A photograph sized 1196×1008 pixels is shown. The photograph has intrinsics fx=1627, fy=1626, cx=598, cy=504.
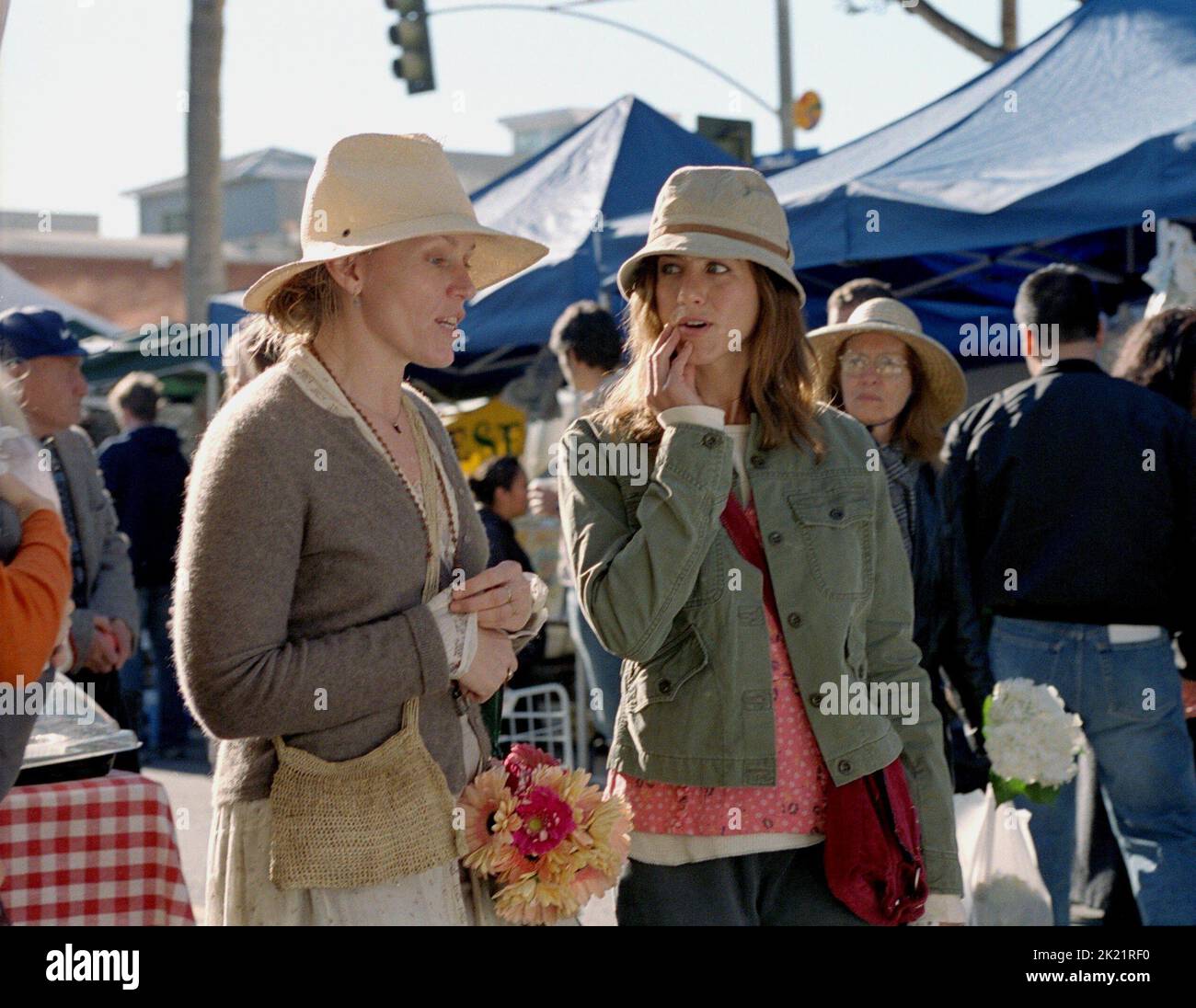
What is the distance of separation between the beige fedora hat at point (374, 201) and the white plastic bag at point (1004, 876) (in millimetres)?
2452

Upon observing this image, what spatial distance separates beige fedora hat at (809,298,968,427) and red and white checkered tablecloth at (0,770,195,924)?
7.31ft

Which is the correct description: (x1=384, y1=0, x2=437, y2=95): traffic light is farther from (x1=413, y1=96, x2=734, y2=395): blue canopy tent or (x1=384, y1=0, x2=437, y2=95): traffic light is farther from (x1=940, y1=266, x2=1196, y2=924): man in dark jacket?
(x1=940, y1=266, x2=1196, y2=924): man in dark jacket

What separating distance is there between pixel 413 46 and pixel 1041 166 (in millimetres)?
8369

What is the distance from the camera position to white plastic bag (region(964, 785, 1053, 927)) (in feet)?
13.7

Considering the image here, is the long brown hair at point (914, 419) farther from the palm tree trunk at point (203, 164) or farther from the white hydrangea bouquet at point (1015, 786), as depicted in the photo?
the palm tree trunk at point (203, 164)

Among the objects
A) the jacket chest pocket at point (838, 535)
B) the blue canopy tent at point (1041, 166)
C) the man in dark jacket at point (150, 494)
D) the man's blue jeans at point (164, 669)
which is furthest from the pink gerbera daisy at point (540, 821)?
the man's blue jeans at point (164, 669)

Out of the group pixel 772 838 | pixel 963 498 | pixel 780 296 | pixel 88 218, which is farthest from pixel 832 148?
pixel 88 218

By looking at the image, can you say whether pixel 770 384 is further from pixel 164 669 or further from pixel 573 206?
pixel 164 669

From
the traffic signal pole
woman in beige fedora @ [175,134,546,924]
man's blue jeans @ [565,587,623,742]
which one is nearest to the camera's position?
woman in beige fedora @ [175,134,546,924]

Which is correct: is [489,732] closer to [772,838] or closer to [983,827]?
[772,838]

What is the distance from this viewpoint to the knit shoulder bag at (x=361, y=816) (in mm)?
2324

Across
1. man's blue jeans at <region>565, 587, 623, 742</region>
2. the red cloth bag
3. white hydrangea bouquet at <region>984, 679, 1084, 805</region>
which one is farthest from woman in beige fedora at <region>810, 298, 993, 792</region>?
the red cloth bag

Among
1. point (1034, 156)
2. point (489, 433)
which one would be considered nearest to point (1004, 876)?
point (1034, 156)

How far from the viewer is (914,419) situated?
15.4ft
